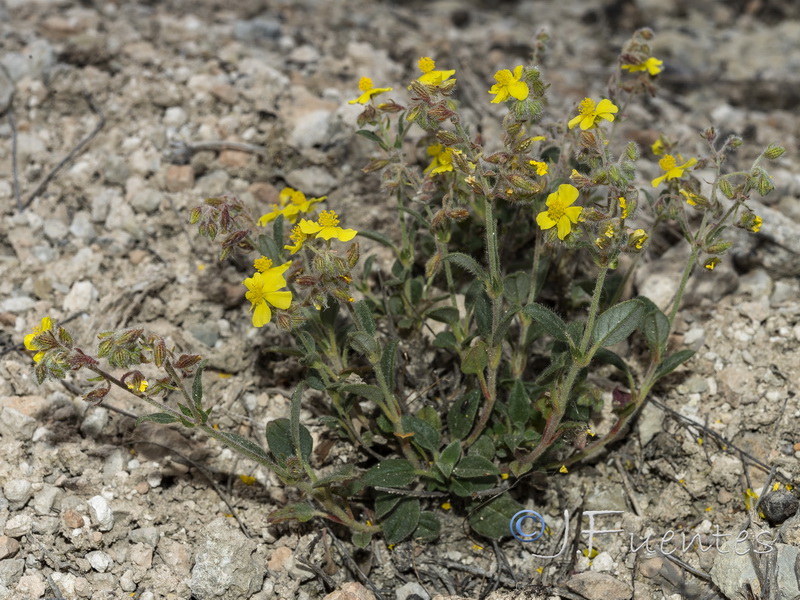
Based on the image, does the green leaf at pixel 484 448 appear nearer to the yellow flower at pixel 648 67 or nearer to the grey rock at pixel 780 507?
the grey rock at pixel 780 507

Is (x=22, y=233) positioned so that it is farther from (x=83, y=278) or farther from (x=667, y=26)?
(x=667, y=26)

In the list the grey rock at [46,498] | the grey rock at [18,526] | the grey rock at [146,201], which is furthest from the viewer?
the grey rock at [146,201]

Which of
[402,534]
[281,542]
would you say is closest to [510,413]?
[402,534]

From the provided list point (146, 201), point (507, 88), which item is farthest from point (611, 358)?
point (146, 201)

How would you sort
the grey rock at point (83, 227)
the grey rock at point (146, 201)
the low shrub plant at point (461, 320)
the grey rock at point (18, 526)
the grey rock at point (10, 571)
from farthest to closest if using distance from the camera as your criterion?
the grey rock at point (146, 201) → the grey rock at point (83, 227) → the grey rock at point (18, 526) → the grey rock at point (10, 571) → the low shrub plant at point (461, 320)

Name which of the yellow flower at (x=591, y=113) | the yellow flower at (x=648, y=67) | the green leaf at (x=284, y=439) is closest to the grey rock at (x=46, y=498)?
the green leaf at (x=284, y=439)


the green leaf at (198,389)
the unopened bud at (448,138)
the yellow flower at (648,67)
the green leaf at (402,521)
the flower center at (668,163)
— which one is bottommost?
the green leaf at (402,521)
